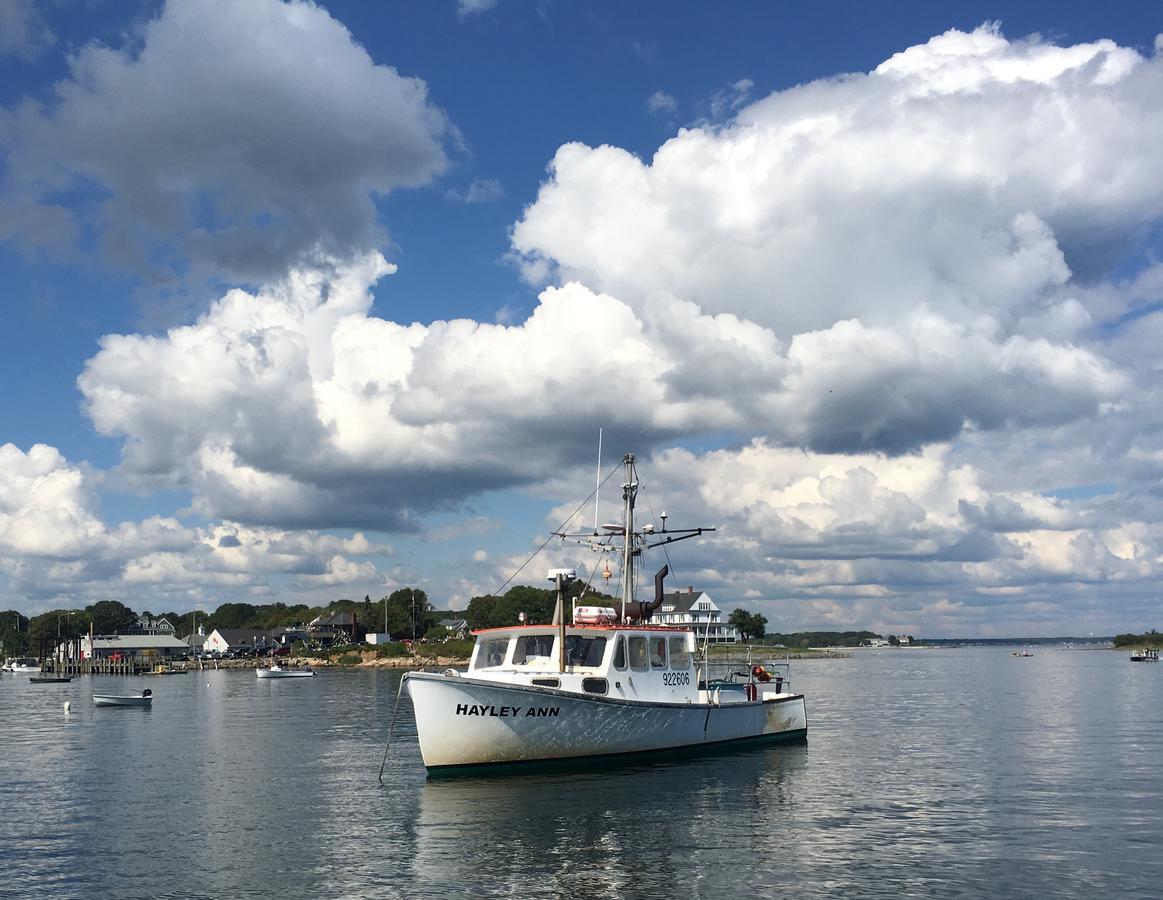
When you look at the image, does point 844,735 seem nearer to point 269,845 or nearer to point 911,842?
point 911,842

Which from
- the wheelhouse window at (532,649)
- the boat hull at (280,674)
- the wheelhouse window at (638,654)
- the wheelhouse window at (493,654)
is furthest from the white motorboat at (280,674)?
the wheelhouse window at (638,654)

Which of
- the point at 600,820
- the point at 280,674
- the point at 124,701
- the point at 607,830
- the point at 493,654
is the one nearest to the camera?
the point at 607,830

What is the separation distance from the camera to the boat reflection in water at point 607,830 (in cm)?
2137

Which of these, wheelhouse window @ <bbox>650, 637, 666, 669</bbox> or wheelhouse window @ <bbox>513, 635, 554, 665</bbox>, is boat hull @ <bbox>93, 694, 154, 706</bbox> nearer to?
wheelhouse window @ <bbox>513, 635, 554, 665</bbox>

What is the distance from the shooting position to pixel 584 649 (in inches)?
1441

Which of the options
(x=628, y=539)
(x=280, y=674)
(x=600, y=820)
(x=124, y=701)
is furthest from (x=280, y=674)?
(x=600, y=820)

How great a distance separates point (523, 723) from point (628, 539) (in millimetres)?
10643

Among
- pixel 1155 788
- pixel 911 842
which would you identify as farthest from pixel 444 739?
pixel 1155 788

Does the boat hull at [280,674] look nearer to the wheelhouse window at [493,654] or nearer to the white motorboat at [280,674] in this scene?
the white motorboat at [280,674]

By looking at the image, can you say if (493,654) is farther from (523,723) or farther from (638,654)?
(638,654)

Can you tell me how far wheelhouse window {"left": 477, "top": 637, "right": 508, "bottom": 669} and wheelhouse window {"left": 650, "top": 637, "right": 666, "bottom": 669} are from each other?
5334 mm

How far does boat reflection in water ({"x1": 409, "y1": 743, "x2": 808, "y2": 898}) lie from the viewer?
21.4 m

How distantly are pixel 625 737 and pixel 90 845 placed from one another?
17038 millimetres

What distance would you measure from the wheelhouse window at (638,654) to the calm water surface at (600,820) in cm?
361
